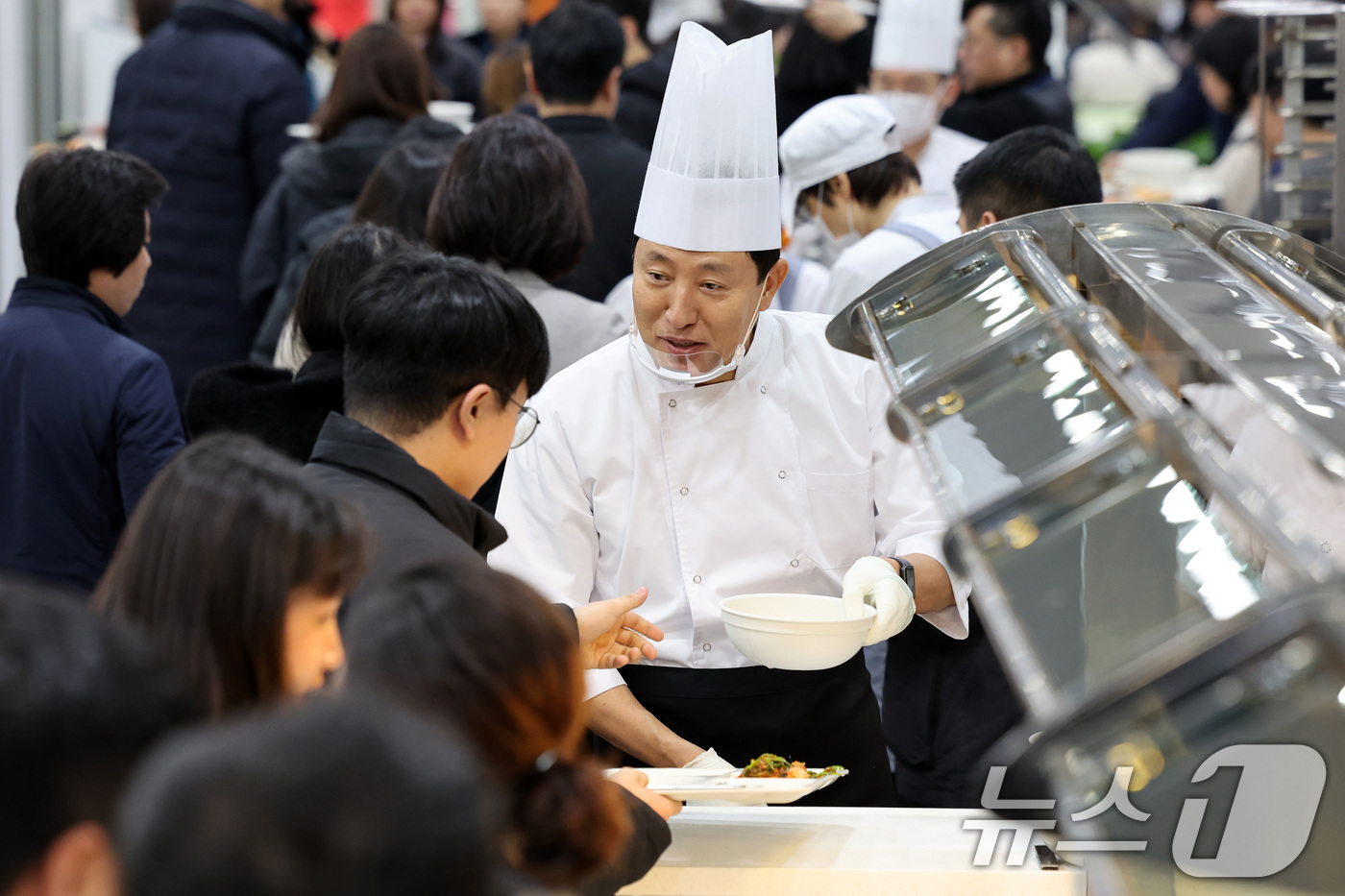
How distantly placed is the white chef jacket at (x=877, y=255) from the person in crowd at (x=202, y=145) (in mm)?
1863

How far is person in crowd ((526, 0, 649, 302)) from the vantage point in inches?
133

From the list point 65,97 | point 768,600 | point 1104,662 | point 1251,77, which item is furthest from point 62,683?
point 65,97

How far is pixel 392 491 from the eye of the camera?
1583mm

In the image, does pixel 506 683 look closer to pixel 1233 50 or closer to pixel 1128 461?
pixel 1128 461

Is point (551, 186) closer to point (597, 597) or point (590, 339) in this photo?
point (590, 339)

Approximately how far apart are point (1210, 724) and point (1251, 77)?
16.2ft

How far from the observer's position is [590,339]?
9.16ft

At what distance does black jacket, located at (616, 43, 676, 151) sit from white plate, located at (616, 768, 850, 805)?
9.91ft

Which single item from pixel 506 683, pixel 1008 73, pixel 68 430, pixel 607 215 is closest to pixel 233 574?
pixel 506 683

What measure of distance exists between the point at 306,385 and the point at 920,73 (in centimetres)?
267

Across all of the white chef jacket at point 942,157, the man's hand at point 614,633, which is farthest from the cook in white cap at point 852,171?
the man's hand at point 614,633

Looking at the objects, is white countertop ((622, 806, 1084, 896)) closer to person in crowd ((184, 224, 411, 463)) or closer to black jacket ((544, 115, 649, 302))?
person in crowd ((184, 224, 411, 463))

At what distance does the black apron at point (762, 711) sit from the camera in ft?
6.91

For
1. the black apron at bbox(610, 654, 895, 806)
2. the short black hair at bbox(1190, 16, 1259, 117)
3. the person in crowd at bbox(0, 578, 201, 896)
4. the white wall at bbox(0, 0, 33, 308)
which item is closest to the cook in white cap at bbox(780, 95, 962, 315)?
the black apron at bbox(610, 654, 895, 806)
